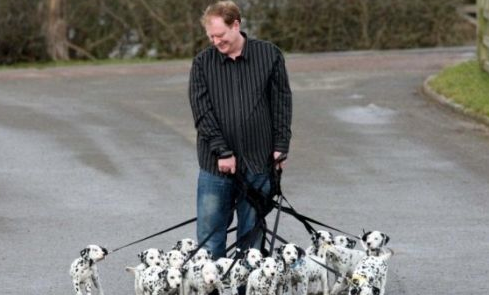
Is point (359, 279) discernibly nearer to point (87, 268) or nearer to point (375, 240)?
point (375, 240)

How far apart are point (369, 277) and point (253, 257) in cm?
77

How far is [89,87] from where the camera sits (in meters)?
23.9

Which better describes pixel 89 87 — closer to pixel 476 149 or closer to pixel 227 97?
pixel 476 149

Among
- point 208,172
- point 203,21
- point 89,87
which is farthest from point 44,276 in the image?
point 89,87

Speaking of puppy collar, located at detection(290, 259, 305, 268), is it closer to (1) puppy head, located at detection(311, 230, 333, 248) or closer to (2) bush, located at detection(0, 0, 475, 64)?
(1) puppy head, located at detection(311, 230, 333, 248)

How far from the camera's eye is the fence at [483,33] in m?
21.5

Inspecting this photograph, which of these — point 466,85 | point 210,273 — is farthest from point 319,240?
point 466,85

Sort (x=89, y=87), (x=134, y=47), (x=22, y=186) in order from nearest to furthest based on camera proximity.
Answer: (x=22, y=186)
(x=89, y=87)
(x=134, y=47)

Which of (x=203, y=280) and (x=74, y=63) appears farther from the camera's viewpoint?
(x=74, y=63)

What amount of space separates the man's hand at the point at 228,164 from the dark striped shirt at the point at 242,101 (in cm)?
7

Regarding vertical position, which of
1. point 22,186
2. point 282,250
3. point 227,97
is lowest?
point 22,186

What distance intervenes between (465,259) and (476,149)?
581 centimetres

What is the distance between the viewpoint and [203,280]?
8492 millimetres

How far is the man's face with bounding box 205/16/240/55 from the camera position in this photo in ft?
26.9
